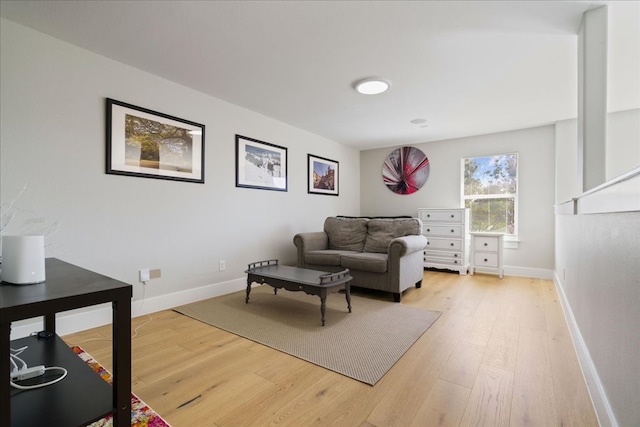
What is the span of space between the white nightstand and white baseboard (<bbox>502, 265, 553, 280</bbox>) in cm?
28

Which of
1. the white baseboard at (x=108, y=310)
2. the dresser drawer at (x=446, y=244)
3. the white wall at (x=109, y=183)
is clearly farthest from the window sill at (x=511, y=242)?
the white baseboard at (x=108, y=310)

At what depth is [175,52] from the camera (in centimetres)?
239

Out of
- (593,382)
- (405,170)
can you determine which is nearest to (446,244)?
(405,170)

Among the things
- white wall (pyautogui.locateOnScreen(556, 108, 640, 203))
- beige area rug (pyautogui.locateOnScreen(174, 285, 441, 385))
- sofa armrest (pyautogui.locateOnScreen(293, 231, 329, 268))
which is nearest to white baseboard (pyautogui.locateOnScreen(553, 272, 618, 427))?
beige area rug (pyautogui.locateOnScreen(174, 285, 441, 385))

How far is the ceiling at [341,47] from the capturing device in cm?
190

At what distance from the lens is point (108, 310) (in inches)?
95.9

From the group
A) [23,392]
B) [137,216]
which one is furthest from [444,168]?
[23,392]

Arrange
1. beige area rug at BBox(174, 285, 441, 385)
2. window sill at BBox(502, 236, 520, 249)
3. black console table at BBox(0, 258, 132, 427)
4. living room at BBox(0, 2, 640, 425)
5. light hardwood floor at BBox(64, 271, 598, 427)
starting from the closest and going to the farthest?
black console table at BBox(0, 258, 132, 427)
light hardwood floor at BBox(64, 271, 598, 427)
beige area rug at BBox(174, 285, 441, 385)
living room at BBox(0, 2, 640, 425)
window sill at BBox(502, 236, 520, 249)

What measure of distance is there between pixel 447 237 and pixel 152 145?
4.23m

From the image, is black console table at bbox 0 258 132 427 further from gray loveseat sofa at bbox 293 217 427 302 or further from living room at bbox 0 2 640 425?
gray loveseat sofa at bbox 293 217 427 302

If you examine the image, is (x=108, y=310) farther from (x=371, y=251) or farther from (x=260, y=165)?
(x=371, y=251)

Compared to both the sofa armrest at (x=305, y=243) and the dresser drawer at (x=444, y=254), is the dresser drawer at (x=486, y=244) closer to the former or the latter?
the dresser drawer at (x=444, y=254)

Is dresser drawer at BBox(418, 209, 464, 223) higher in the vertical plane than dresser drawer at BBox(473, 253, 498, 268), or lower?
higher

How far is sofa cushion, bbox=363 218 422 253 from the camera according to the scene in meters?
3.63
